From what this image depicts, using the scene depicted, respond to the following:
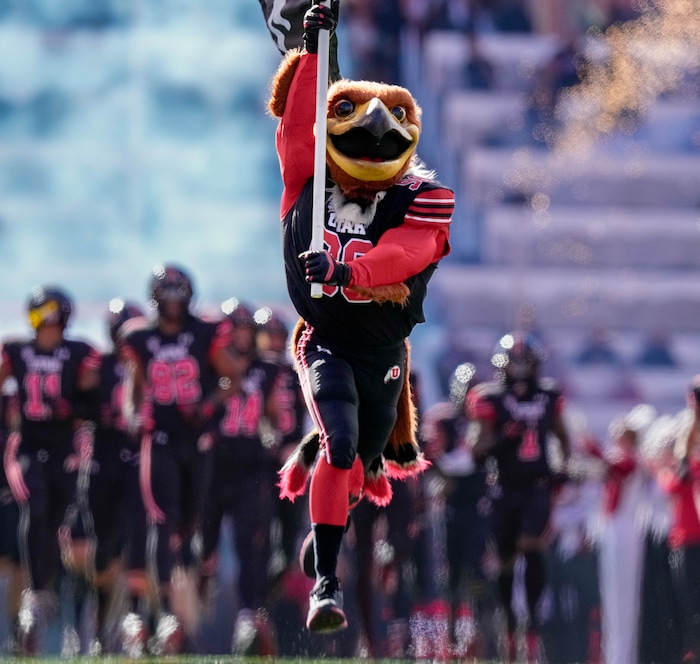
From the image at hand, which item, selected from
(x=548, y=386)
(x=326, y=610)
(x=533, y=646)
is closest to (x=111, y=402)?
(x=548, y=386)

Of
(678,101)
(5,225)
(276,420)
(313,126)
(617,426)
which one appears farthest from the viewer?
(678,101)

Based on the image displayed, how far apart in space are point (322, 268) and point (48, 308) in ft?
13.5

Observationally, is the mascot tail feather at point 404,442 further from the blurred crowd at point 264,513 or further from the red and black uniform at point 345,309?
the blurred crowd at point 264,513

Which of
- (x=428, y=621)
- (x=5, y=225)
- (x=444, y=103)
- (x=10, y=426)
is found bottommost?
(x=428, y=621)

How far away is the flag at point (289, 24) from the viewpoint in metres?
5.82

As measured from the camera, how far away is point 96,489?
356 inches

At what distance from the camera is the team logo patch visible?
18.5ft

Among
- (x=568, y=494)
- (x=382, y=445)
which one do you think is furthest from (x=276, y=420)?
(x=382, y=445)

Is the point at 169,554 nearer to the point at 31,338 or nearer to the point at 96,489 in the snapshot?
the point at 96,489

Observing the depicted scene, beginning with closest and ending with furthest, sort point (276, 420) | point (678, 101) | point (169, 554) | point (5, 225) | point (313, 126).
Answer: point (313, 126), point (169, 554), point (276, 420), point (5, 225), point (678, 101)

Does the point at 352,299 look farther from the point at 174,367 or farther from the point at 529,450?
the point at 529,450

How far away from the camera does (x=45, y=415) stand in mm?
8867

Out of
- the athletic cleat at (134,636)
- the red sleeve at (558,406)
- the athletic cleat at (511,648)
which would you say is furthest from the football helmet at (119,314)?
the athletic cleat at (511,648)

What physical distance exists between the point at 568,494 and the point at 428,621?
1.18 metres
